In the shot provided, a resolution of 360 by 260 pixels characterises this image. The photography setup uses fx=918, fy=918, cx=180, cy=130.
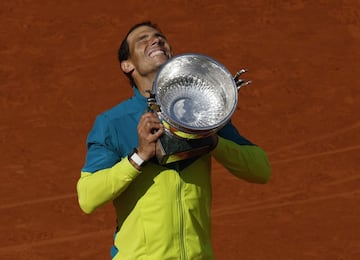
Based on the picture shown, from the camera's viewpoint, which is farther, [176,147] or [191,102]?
[191,102]

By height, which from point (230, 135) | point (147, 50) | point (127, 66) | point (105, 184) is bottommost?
point (230, 135)

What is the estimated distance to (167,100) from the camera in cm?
338

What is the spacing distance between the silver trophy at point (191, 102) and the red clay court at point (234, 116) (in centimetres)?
414

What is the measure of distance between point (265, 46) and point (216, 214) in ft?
7.24

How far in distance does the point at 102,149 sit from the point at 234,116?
5.10 m

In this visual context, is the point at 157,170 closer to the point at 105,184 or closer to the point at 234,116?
the point at 105,184

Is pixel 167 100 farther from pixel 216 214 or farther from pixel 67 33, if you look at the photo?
pixel 67 33

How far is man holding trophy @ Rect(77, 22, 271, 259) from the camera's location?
3307 millimetres

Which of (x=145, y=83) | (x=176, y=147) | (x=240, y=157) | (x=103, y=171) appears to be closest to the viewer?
(x=176, y=147)

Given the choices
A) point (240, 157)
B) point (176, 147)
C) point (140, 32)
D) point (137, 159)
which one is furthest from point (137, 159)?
point (140, 32)

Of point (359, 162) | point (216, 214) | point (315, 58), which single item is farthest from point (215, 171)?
point (315, 58)

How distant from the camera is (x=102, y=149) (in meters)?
3.52

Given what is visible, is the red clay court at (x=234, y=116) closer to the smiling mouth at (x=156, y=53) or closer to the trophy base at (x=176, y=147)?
the smiling mouth at (x=156, y=53)

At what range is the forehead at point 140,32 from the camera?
12.6 feet
